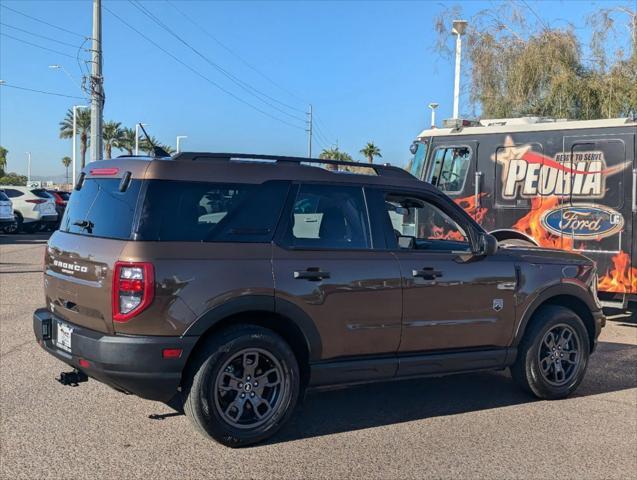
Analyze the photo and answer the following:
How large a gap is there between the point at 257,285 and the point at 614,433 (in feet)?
10.0

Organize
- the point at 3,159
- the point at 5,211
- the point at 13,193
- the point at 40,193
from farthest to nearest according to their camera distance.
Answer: the point at 3,159 → the point at 40,193 → the point at 13,193 → the point at 5,211

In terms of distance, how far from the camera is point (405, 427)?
5.00 m

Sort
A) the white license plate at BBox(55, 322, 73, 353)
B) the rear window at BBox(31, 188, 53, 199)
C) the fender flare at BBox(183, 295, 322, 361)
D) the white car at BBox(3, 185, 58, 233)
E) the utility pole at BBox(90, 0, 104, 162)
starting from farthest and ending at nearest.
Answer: the rear window at BBox(31, 188, 53, 199) < the white car at BBox(3, 185, 58, 233) < the utility pole at BBox(90, 0, 104, 162) < the white license plate at BBox(55, 322, 73, 353) < the fender flare at BBox(183, 295, 322, 361)

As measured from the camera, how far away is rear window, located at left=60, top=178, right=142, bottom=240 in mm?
4309

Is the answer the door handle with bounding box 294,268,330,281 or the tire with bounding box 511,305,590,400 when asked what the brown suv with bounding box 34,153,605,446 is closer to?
the door handle with bounding box 294,268,330,281

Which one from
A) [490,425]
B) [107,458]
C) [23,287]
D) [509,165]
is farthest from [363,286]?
[23,287]

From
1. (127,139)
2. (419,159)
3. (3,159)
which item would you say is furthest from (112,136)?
(419,159)

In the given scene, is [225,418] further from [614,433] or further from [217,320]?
[614,433]

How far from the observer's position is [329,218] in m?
4.94

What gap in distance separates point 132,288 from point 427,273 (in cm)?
230

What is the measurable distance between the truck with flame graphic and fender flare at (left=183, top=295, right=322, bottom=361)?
12.4 feet

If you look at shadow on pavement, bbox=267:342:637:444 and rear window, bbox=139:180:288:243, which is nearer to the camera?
rear window, bbox=139:180:288:243

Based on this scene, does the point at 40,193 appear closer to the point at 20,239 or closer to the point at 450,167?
the point at 20,239

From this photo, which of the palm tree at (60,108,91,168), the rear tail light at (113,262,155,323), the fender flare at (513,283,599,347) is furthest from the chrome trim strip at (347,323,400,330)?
the palm tree at (60,108,91,168)
